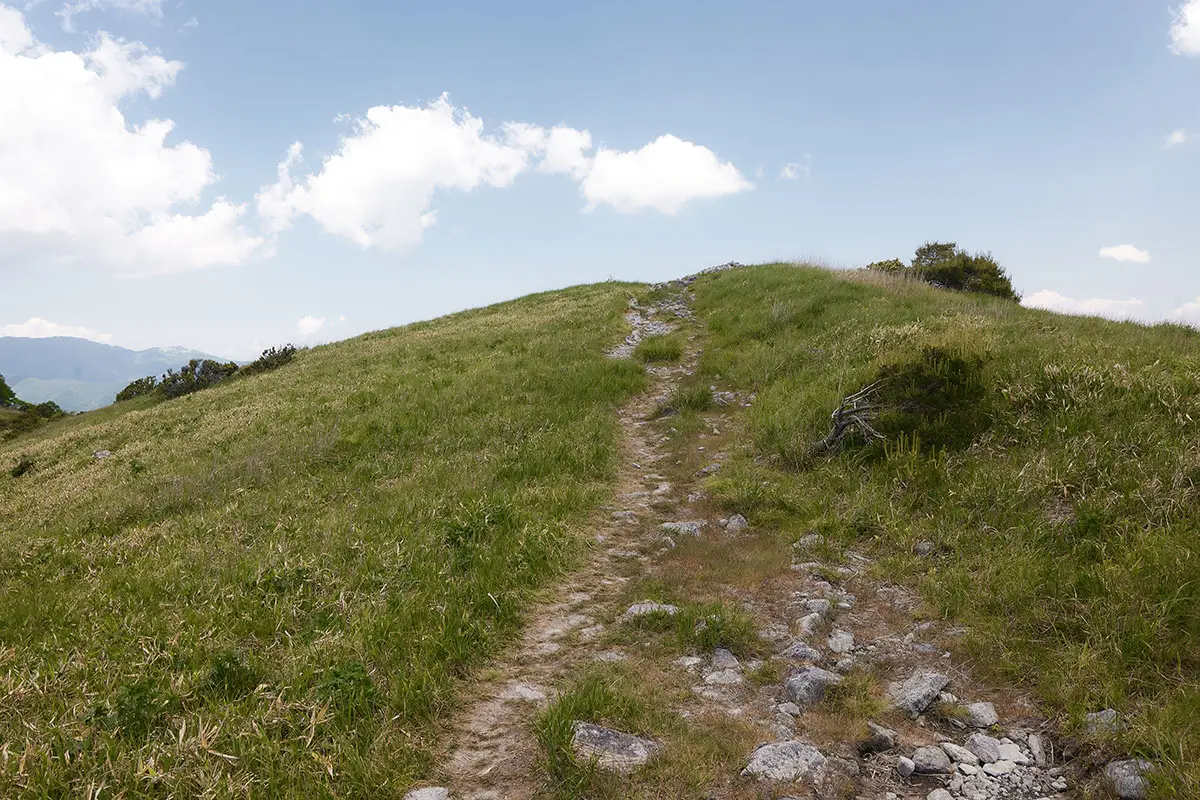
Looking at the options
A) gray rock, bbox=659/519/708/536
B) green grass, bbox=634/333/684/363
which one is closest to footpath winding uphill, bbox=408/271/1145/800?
gray rock, bbox=659/519/708/536

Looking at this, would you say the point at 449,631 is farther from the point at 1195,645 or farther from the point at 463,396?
the point at 463,396

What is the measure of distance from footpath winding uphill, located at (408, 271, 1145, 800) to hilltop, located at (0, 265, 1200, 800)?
0.10 feet

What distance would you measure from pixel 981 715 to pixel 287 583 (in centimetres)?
667

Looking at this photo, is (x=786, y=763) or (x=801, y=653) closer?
(x=786, y=763)

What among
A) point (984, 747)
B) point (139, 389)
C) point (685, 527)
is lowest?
point (984, 747)

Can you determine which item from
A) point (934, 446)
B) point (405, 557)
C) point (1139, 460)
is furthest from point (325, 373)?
point (1139, 460)

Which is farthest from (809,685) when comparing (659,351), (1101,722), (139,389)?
(139,389)

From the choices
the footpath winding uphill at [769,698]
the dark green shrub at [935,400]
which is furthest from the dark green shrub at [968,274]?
the footpath winding uphill at [769,698]

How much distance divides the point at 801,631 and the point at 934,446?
475 cm

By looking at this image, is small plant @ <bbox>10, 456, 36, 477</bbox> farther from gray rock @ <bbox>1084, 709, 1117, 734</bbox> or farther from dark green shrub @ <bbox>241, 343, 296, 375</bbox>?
gray rock @ <bbox>1084, 709, 1117, 734</bbox>

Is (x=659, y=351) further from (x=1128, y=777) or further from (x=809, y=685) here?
(x=1128, y=777)

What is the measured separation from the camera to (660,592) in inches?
257

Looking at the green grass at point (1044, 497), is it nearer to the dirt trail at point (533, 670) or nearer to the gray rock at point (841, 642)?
the gray rock at point (841, 642)

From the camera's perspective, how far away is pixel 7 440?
118ft
